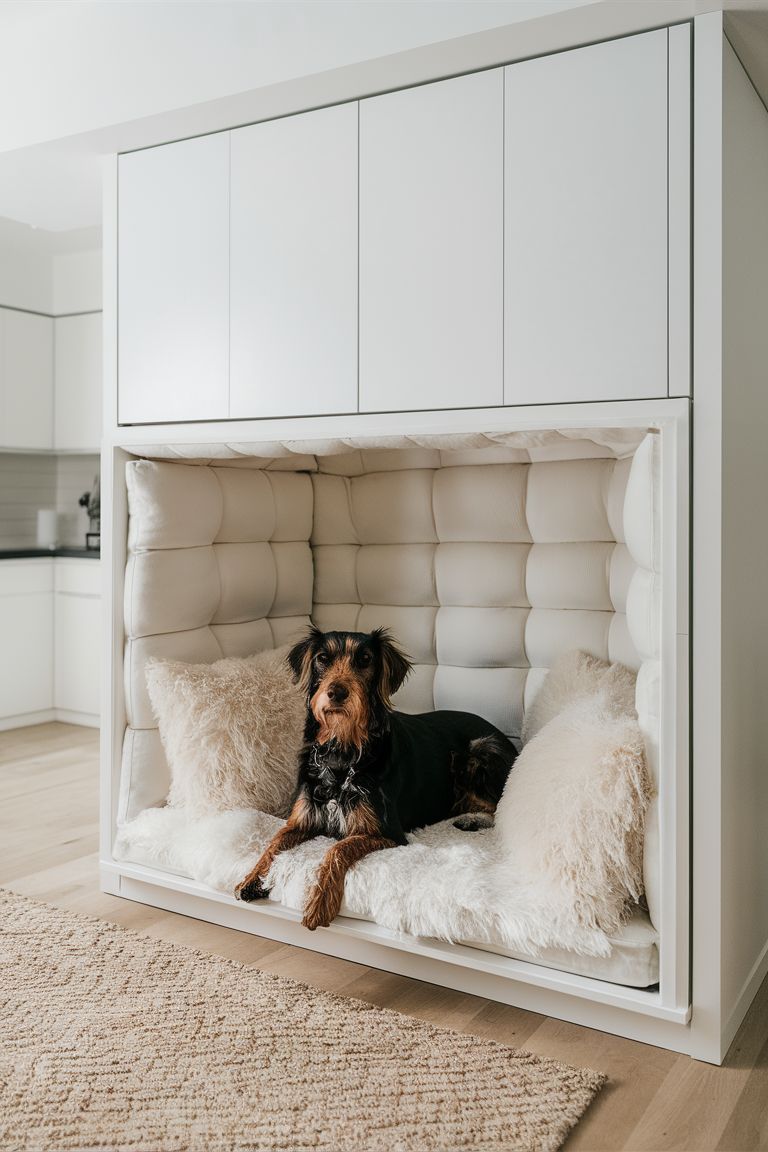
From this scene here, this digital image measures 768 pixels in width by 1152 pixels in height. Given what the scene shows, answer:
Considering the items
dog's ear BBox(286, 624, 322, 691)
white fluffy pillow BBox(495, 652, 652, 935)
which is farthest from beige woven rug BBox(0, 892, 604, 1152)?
dog's ear BBox(286, 624, 322, 691)

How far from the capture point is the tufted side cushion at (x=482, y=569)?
9.12ft

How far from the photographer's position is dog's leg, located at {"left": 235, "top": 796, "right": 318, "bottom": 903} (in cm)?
235

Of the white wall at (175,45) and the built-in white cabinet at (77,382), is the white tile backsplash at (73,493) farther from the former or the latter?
the white wall at (175,45)

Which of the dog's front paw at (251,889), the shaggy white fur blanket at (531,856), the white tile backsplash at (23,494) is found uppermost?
the white tile backsplash at (23,494)

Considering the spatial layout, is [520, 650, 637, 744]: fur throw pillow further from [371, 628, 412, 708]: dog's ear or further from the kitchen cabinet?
the kitchen cabinet

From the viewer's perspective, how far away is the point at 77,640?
5.06 m

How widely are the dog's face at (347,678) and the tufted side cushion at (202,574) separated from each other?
558mm

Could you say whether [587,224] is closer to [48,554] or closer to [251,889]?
[251,889]

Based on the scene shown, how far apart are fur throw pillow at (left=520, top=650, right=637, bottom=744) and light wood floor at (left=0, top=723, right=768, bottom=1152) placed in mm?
754

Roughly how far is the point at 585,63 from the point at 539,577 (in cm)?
140

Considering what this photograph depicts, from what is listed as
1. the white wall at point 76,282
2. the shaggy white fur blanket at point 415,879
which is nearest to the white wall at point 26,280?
the white wall at point 76,282

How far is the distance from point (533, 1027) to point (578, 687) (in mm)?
875

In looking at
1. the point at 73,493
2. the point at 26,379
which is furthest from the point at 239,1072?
the point at 73,493

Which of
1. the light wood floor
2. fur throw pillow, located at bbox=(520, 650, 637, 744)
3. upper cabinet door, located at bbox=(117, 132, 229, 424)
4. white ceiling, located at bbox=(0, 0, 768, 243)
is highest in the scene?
white ceiling, located at bbox=(0, 0, 768, 243)
